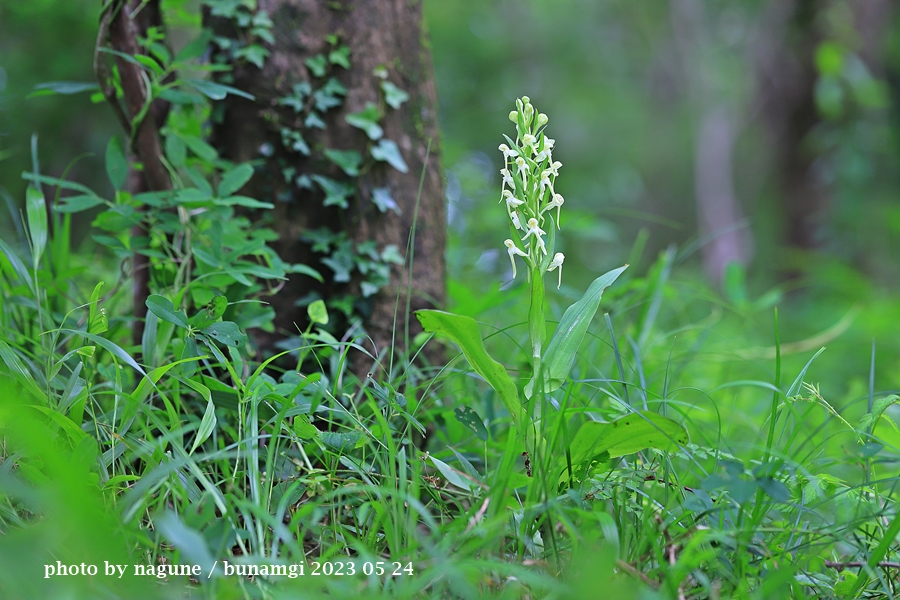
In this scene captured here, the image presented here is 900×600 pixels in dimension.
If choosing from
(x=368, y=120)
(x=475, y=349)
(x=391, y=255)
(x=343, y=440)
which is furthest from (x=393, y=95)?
(x=343, y=440)

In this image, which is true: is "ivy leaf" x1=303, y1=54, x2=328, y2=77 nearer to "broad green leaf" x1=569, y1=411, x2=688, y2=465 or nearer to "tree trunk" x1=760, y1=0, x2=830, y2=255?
→ "broad green leaf" x1=569, y1=411, x2=688, y2=465

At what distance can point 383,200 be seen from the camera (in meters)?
1.65

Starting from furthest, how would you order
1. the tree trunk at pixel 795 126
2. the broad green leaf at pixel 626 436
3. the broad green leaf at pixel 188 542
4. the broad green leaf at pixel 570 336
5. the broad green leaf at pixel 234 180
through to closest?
the tree trunk at pixel 795 126 → the broad green leaf at pixel 234 180 → the broad green leaf at pixel 570 336 → the broad green leaf at pixel 626 436 → the broad green leaf at pixel 188 542

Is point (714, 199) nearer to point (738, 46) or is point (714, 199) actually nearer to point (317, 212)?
point (738, 46)

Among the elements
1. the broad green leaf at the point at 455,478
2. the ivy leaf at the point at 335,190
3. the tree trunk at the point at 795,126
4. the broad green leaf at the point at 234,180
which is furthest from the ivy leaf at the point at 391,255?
the tree trunk at the point at 795,126

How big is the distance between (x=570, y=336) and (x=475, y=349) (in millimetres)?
182

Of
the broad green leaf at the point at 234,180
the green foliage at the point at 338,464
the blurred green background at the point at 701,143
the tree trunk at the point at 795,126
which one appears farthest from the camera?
the tree trunk at the point at 795,126

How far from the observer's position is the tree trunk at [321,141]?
1.62m

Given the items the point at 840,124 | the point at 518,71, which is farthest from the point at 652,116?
the point at 840,124

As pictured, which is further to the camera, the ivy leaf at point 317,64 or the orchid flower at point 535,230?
the ivy leaf at point 317,64

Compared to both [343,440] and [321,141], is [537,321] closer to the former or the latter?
[343,440]

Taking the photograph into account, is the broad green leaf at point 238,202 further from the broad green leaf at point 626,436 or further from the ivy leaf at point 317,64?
the broad green leaf at point 626,436

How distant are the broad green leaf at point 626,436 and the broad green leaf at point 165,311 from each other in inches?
30.2

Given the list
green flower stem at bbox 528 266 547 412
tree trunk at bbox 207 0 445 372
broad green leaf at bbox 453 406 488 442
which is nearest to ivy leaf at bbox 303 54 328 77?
tree trunk at bbox 207 0 445 372
